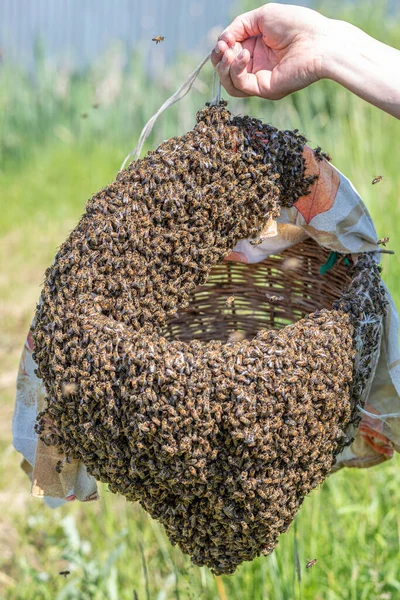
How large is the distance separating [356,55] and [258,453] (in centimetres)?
86

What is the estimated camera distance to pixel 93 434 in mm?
1186

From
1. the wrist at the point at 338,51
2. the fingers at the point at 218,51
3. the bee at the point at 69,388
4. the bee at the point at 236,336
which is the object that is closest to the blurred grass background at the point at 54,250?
the bee at the point at 236,336

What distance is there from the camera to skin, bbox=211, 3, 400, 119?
1.36 meters

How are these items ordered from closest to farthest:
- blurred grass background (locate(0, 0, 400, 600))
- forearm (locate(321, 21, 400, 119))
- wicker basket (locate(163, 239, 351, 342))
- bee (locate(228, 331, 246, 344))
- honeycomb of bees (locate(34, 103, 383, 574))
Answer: honeycomb of bees (locate(34, 103, 383, 574)), forearm (locate(321, 21, 400, 119)), wicker basket (locate(163, 239, 351, 342)), bee (locate(228, 331, 246, 344)), blurred grass background (locate(0, 0, 400, 600))

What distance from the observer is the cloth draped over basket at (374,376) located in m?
1.37

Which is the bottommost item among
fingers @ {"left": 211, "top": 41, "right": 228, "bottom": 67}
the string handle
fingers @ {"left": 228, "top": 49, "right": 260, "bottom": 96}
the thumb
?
the string handle

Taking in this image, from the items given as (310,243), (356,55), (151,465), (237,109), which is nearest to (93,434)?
(151,465)

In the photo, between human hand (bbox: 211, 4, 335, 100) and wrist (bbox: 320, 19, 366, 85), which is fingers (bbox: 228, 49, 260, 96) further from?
wrist (bbox: 320, 19, 366, 85)

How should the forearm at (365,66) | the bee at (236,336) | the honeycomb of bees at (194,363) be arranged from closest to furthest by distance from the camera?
the honeycomb of bees at (194,363), the forearm at (365,66), the bee at (236,336)

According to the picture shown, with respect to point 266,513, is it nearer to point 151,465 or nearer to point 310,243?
point 151,465

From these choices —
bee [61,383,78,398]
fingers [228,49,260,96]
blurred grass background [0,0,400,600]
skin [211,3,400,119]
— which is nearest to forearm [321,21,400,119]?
Answer: skin [211,3,400,119]

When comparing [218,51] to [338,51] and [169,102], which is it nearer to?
[169,102]

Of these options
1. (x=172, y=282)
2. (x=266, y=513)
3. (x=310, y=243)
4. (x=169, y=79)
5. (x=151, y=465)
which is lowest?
(x=266, y=513)

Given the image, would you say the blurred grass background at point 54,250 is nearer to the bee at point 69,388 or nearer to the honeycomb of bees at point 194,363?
the honeycomb of bees at point 194,363
